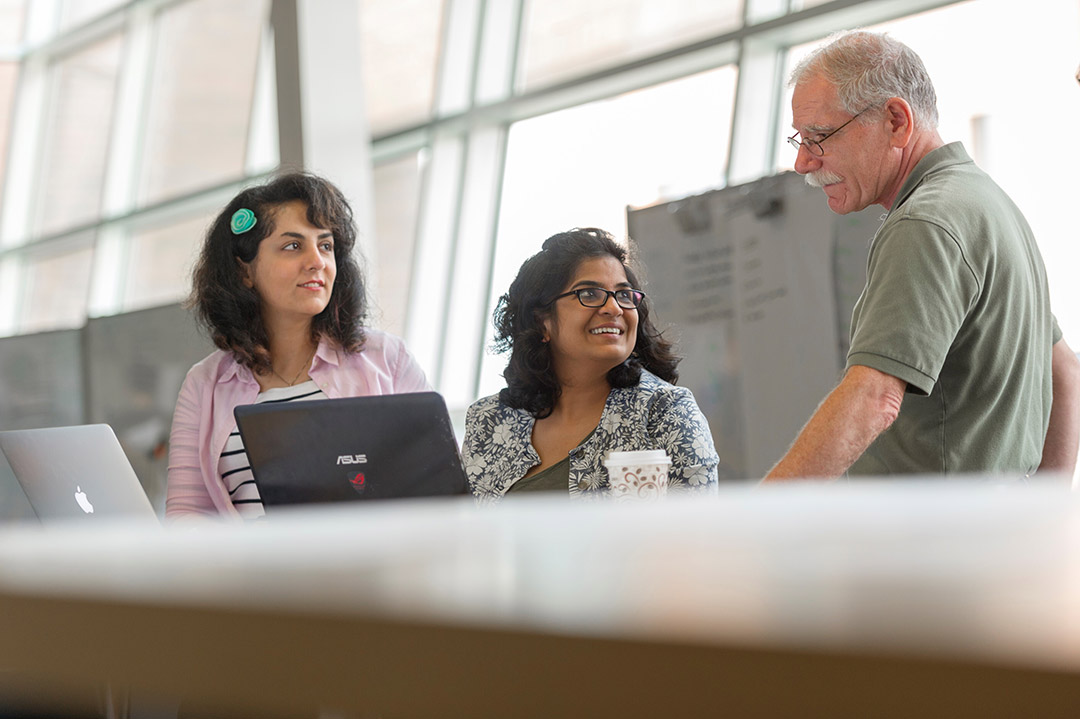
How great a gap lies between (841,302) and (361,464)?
2.06 m

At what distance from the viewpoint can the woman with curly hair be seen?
2.24 metres

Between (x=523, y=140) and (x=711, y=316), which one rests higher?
(x=523, y=140)

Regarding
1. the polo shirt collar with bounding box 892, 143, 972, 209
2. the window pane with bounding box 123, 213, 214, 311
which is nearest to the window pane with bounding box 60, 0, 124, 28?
the window pane with bounding box 123, 213, 214, 311

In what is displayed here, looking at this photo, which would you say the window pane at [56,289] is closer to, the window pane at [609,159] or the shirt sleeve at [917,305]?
the window pane at [609,159]

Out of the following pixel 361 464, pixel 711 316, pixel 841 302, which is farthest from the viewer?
pixel 711 316

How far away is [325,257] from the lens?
8.32 feet

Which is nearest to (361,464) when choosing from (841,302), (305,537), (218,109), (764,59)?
(305,537)

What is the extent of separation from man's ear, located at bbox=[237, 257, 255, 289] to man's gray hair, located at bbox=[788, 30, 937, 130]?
1.39 metres

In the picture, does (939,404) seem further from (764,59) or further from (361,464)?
(764,59)

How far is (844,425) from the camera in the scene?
162 cm

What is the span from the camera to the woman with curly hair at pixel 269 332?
7.34ft

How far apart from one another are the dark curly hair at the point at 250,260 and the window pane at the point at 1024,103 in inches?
93.4

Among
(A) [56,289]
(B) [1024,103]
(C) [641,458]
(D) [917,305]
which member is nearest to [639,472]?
(C) [641,458]

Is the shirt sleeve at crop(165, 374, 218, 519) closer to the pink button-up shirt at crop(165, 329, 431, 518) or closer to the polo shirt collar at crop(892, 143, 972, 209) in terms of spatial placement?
the pink button-up shirt at crop(165, 329, 431, 518)
